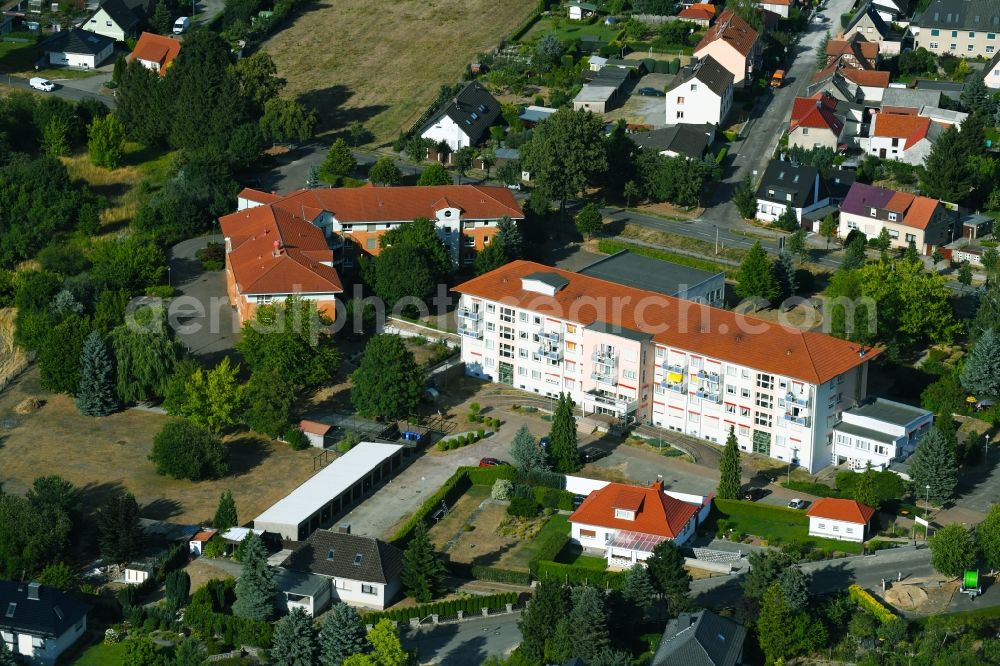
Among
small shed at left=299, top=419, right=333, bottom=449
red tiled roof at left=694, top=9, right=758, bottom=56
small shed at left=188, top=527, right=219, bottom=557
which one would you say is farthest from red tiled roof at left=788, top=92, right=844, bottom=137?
small shed at left=188, top=527, right=219, bottom=557

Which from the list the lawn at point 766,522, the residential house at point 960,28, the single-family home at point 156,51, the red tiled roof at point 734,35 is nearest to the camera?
the lawn at point 766,522

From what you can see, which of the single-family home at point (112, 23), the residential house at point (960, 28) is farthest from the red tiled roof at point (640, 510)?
the single-family home at point (112, 23)

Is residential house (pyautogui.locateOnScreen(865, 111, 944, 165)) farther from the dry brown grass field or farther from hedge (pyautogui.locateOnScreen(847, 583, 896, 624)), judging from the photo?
hedge (pyautogui.locateOnScreen(847, 583, 896, 624))

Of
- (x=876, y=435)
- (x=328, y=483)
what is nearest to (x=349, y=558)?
(x=328, y=483)

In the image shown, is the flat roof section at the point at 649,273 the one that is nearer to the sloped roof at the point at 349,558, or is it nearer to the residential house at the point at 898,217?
the residential house at the point at 898,217

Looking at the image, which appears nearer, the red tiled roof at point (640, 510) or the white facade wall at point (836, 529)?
the red tiled roof at point (640, 510)

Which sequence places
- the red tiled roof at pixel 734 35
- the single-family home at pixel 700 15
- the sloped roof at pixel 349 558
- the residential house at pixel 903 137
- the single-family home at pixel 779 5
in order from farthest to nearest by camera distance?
1. the single-family home at pixel 779 5
2. the single-family home at pixel 700 15
3. the red tiled roof at pixel 734 35
4. the residential house at pixel 903 137
5. the sloped roof at pixel 349 558

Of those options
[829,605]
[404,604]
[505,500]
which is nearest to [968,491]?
[829,605]

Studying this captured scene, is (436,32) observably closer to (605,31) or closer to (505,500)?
(605,31)
